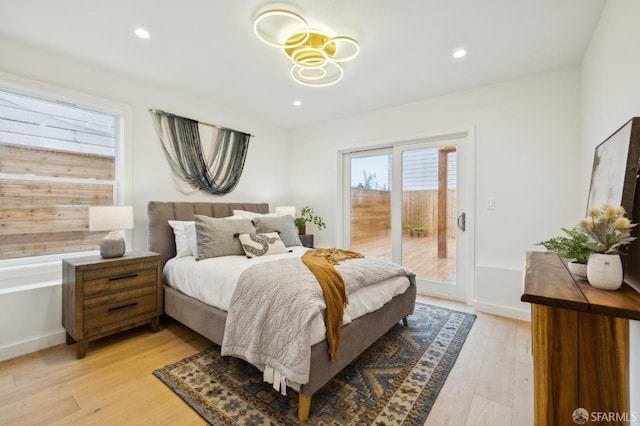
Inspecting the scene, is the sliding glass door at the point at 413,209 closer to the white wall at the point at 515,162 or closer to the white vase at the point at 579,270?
the white wall at the point at 515,162

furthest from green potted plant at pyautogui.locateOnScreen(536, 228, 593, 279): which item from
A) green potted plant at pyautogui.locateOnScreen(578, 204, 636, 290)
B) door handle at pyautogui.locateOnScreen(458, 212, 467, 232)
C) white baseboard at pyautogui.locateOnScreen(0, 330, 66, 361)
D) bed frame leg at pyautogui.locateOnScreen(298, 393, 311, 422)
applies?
white baseboard at pyautogui.locateOnScreen(0, 330, 66, 361)

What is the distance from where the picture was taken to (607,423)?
101cm

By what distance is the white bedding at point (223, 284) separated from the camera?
1.90m

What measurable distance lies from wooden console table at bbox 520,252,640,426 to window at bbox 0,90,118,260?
3.53m

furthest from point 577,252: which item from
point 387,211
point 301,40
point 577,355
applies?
point 387,211

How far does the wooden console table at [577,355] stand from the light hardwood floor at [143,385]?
0.59 metres

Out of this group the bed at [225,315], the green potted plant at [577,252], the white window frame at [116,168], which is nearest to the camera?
the green potted plant at [577,252]

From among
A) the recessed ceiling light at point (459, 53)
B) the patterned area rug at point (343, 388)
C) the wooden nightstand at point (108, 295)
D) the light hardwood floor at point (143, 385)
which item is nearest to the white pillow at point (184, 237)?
the wooden nightstand at point (108, 295)

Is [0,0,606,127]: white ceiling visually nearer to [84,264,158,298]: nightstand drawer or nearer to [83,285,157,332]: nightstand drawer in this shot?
[84,264,158,298]: nightstand drawer

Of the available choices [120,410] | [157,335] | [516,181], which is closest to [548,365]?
[120,410]

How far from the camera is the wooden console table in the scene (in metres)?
1.00

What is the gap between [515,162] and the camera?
9.39 feet

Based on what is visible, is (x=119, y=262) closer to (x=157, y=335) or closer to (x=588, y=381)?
(x=157, y=335)

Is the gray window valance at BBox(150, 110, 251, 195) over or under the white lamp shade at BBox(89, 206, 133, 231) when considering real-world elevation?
over
